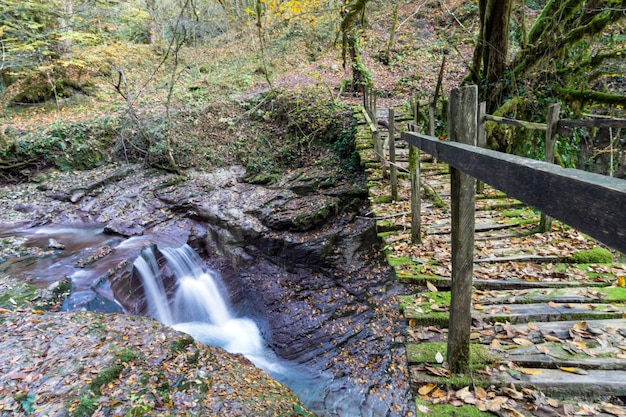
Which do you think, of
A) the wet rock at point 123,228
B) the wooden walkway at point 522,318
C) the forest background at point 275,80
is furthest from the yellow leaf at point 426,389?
the wet rock at point 123,228

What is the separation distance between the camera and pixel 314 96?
13148 millimetres

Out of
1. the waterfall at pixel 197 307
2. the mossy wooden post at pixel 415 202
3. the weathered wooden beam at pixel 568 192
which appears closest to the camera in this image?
the weathered wooden beam at pixel 568 192

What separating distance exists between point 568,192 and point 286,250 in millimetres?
8038

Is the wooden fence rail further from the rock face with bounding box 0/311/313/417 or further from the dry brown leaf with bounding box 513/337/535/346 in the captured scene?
the rock face with bounding box 0/311/313/417

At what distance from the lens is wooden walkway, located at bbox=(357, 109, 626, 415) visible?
2.12 metres

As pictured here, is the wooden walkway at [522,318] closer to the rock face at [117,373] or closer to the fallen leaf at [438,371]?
the fallen leaf at [438,371]

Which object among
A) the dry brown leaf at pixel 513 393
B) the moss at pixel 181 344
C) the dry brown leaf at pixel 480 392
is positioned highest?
the dry brown leaf at pixel 513 393

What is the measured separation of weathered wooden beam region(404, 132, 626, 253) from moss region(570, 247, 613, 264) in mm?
3118

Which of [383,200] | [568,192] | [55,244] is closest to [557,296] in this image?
[568,192]

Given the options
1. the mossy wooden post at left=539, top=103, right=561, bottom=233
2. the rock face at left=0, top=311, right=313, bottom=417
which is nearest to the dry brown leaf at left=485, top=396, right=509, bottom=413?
the rock face at left=0, top=311, right=313, bottom=417

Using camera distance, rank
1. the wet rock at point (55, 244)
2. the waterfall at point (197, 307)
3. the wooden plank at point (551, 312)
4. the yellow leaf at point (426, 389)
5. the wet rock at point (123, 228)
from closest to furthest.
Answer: the yellow leaf at point (426, 389) < the wooden plank at point (551, 312) < the waterfall at point (197, 307) < the wet rock at point (55, 244) < the wet rock at point (123, 228)

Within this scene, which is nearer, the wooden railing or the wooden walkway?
the wooden railing

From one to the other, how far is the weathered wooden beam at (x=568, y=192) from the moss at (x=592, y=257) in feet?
10.2

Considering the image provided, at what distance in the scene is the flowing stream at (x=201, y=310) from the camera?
23.1ft
